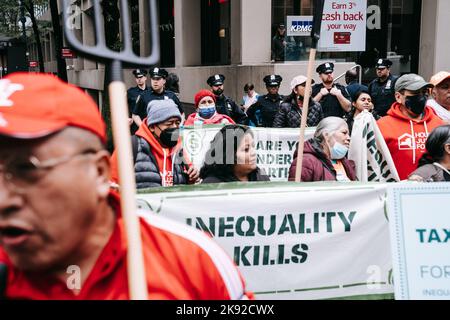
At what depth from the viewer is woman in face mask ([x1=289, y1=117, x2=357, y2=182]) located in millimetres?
4914

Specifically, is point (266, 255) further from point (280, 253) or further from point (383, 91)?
point (383, 91)

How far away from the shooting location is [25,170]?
4.74 ft

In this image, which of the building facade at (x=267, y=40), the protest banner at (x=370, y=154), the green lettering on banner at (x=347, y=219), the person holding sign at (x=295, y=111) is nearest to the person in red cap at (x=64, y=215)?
the green lettering on banner at (x=347, y=219)

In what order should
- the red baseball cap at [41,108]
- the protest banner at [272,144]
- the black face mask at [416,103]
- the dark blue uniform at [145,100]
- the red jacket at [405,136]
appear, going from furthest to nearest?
the dark blue uniform at [145,100]
the protest banner at [272,144]
the black face mask at [416,103]
the red jacket at [405,136]
the red baseball cap at [41,108]

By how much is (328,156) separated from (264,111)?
4.70 metres

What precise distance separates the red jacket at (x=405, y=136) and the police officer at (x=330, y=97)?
341cm

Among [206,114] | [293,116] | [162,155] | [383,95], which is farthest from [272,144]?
[383,95]

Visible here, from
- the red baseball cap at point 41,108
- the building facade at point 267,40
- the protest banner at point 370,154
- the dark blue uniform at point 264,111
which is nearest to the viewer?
the red baseball cap at point 41,108

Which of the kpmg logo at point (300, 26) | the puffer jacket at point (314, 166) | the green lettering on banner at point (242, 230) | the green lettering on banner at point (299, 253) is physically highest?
the kpmg logo at point (300, 26)

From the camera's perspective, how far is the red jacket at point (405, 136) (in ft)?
18.5

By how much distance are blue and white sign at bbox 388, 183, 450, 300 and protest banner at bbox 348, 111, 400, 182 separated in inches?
91.6

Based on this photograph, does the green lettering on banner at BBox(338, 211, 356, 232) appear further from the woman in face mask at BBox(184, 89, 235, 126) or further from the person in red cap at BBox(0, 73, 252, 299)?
the woman in face mask at BBox(184, 89, 235, 126)

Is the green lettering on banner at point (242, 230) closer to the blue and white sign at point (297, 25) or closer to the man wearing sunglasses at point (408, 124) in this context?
the man wearing sunglasses at point (408, 124)
